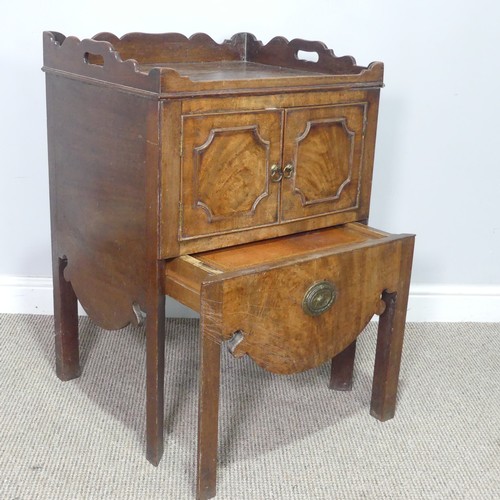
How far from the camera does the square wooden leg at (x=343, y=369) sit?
2256mm

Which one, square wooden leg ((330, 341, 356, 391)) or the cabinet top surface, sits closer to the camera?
the cabinet top surface

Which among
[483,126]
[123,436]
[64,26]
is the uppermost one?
[64,26]

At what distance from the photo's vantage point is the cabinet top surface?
67.4 inches

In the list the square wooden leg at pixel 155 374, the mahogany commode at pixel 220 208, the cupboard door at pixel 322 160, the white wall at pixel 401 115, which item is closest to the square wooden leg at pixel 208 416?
the mahogany commode at pixel 220 208

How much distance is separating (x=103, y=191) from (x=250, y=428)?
67 centimetres

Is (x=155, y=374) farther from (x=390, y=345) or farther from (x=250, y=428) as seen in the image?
(x=390, y=345)

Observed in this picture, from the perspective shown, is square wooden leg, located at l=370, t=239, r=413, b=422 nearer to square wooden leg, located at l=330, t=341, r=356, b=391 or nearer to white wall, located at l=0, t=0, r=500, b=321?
square wooden leg, located at l=330, t=341, r=356, b=391

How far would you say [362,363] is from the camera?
97.2 inches

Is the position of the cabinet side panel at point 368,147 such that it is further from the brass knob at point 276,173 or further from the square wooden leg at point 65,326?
the square wooden leg at point 65,326

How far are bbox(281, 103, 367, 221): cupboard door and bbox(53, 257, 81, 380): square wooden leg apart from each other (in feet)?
2.05

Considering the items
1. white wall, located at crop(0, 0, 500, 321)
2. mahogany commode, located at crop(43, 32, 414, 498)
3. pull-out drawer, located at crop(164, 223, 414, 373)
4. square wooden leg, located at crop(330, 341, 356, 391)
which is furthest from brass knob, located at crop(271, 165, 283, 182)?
white wall, located at crop(0, 0, 500, 321)

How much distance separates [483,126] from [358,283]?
975 mm

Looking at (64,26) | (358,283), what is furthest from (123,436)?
(64,26)

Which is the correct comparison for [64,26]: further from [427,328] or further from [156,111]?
[427,328]
